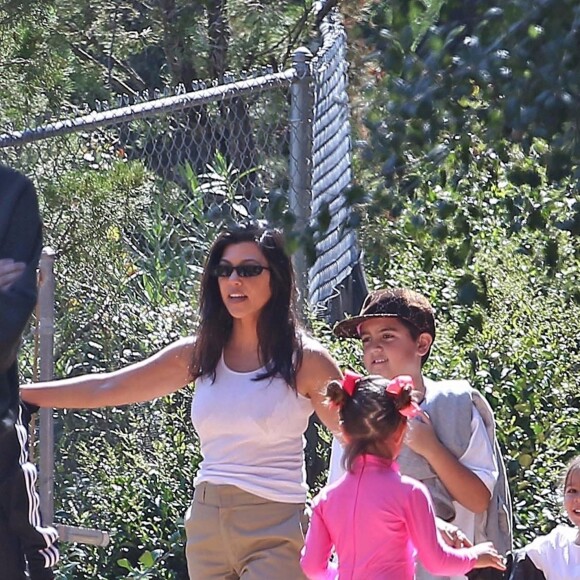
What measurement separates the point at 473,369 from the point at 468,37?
352cm

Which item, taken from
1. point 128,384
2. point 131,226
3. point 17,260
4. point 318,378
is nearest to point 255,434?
point 318,378

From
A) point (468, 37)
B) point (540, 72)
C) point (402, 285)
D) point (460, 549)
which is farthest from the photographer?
point (402, 285)

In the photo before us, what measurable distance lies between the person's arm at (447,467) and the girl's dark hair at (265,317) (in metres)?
0.48

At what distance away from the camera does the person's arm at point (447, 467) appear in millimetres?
4113

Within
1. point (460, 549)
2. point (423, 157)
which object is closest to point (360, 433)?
point (460, 549)

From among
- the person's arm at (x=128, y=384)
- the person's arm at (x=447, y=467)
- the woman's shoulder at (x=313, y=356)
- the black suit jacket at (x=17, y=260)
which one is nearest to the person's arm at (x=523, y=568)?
the person's arm at (x=447, y=467)

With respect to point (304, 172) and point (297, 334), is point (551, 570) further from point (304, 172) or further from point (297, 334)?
point (304, 172)

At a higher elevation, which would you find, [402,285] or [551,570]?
[402,285]

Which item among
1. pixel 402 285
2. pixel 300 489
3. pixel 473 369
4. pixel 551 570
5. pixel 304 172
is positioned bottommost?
pixel 551 570

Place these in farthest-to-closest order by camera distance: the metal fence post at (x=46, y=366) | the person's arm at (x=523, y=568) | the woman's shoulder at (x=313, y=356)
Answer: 1. the metal fence post at (x=46, y=366)
2. the person's arm at (x=523, y=568)
3. the woman's shoulder at (x=313, y=356)

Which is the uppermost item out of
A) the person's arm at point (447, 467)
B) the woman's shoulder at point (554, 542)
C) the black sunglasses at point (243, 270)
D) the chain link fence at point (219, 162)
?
the chain link fence at point (219, 162)

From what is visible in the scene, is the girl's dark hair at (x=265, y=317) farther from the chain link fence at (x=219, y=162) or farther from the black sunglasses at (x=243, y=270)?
the chain link fence at (x=219, y=162)

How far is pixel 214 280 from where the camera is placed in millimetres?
4609

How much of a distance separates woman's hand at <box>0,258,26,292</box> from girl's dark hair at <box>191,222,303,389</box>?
0.92 meters
